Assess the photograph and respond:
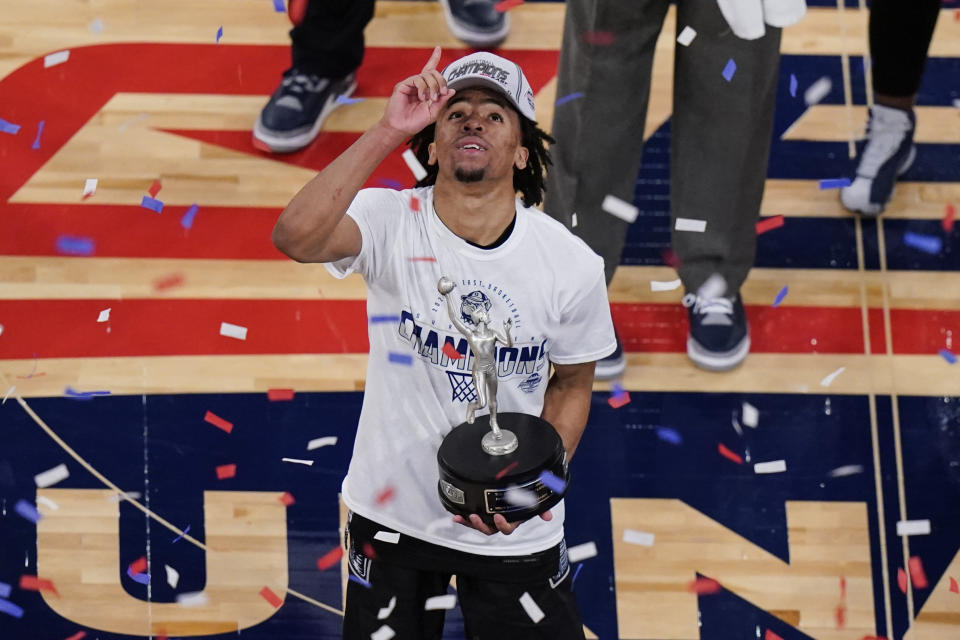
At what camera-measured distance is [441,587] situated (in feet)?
8.52

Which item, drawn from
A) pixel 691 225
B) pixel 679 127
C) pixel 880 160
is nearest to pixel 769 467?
pixel 691 225

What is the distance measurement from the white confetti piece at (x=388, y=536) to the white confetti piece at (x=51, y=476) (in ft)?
3.39

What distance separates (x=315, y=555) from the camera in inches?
125

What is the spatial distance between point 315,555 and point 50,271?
104 centimetres

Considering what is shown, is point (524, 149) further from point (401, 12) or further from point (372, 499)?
point (401, 12)

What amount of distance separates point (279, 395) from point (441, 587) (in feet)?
3.03

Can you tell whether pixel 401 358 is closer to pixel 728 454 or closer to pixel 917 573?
pixel 728 454

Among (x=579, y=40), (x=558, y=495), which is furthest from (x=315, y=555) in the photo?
(x=579, y=40)

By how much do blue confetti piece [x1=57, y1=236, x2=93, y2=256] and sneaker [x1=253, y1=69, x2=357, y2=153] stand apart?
0.52m

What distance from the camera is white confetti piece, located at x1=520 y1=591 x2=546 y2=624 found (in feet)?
8.36

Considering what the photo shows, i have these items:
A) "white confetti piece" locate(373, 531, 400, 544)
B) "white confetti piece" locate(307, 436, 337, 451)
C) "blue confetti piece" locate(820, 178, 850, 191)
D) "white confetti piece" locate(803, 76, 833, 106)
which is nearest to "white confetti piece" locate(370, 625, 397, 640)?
"white confetti piece" locate(373, 531, 400, 544)

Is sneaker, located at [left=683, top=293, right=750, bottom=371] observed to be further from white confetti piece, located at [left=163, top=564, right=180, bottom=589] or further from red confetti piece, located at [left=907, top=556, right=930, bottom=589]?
white confetti piece, located at [left=163, top=564, right=180, bottom=589]

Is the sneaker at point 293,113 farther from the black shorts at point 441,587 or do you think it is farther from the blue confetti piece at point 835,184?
→ the black shorts at point 441,587

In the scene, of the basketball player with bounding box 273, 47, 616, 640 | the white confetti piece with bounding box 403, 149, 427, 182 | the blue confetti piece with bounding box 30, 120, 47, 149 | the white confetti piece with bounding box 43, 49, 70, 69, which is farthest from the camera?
→ the white confetti piece with bounding box 43, 49, 70, 69
